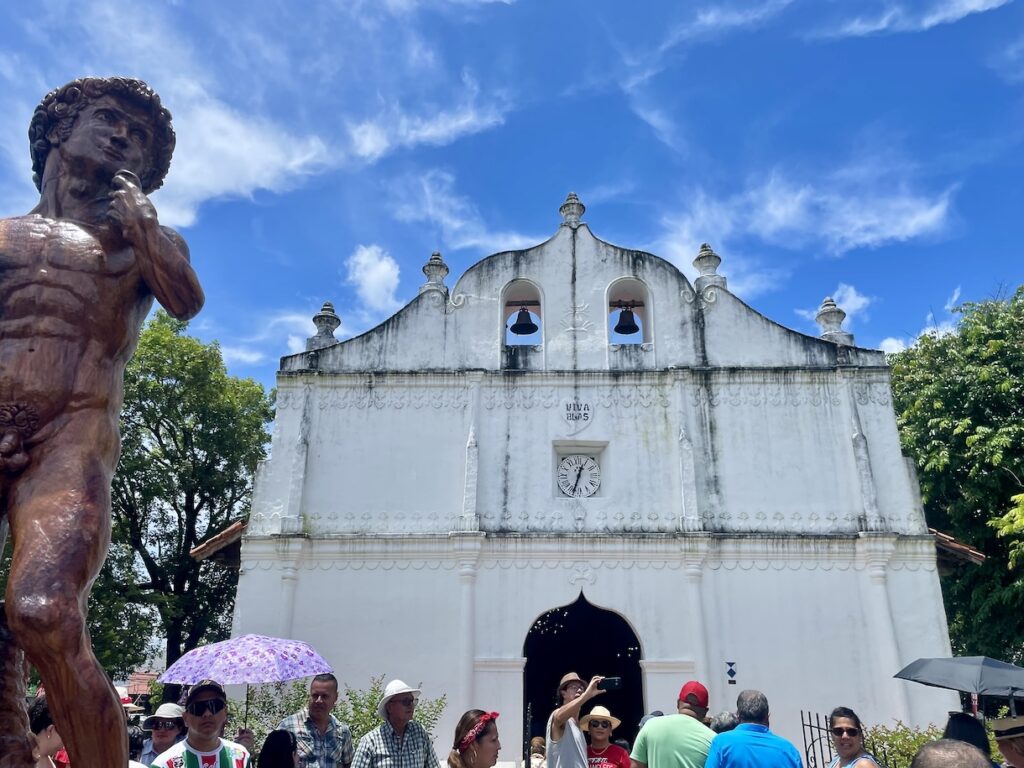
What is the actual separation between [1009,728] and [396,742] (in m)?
3.40

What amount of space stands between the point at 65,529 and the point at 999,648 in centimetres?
1714

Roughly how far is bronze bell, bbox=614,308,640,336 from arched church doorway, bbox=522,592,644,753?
5.32 metres

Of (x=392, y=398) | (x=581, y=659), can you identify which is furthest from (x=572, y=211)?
(x=581, y=659)

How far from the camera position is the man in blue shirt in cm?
451

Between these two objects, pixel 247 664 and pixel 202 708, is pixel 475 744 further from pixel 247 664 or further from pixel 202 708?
pixel 247 664

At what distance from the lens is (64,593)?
252 cm

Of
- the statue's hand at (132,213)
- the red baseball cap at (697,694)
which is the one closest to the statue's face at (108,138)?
the statue's hand at (132,213)

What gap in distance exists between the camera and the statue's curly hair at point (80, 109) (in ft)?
11.3

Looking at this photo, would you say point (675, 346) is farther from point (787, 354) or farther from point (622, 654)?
point (622, 654)

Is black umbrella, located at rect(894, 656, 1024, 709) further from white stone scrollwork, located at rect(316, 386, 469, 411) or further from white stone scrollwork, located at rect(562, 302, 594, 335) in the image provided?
white stone scrollwork, located at rect(316, 386, 469, 411)

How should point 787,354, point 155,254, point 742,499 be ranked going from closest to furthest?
point 155,254 → point 742,499 → point 787,354

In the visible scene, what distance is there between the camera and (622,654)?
15.5 m

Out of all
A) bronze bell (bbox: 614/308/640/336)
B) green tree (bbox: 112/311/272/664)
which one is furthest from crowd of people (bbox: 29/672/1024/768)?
green tree (bbox: 112/311/272/664)

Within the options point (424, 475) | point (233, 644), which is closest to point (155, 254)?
point (233, 644)
